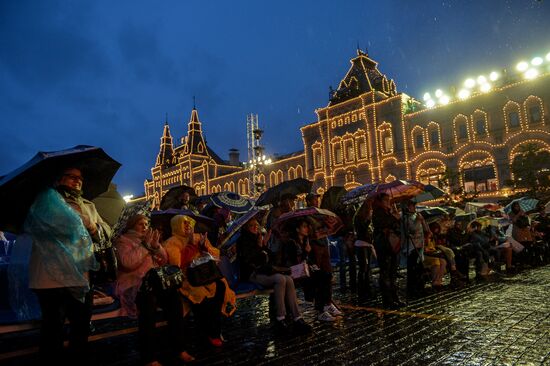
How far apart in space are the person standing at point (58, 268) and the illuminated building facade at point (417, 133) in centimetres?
2964

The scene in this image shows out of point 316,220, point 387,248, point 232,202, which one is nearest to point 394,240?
point 387,248

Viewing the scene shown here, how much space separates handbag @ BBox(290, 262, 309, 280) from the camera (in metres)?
5.14

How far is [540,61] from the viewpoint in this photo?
1072 inches

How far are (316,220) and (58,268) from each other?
12.6 ft

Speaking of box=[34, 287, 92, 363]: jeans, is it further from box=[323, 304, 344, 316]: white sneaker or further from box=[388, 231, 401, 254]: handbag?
box=[388, 231, 401, 254]: handbag

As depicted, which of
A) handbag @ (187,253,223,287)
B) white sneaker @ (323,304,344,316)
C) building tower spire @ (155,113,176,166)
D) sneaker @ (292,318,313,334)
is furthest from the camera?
building tower spire @ (155,113,176,166)

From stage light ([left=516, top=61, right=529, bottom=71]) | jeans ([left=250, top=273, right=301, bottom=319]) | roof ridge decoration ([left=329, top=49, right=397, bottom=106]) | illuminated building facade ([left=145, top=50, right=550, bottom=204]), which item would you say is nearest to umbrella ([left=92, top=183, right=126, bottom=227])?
jeans ([left=250, top=273, right=301, bottom=319])

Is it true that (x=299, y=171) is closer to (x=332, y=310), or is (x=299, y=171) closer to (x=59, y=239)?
(x=332, y=310)

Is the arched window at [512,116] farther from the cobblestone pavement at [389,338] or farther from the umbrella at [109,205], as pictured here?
the umbrella at [109,205]

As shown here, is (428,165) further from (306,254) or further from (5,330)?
(5,330)

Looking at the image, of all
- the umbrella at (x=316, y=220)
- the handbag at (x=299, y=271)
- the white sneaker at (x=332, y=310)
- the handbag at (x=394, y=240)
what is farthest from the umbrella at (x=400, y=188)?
the handbag at (x=299, y=271)

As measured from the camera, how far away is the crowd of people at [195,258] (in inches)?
132

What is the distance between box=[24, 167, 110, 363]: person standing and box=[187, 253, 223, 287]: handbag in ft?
3.70

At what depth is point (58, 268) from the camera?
3.31 meters
